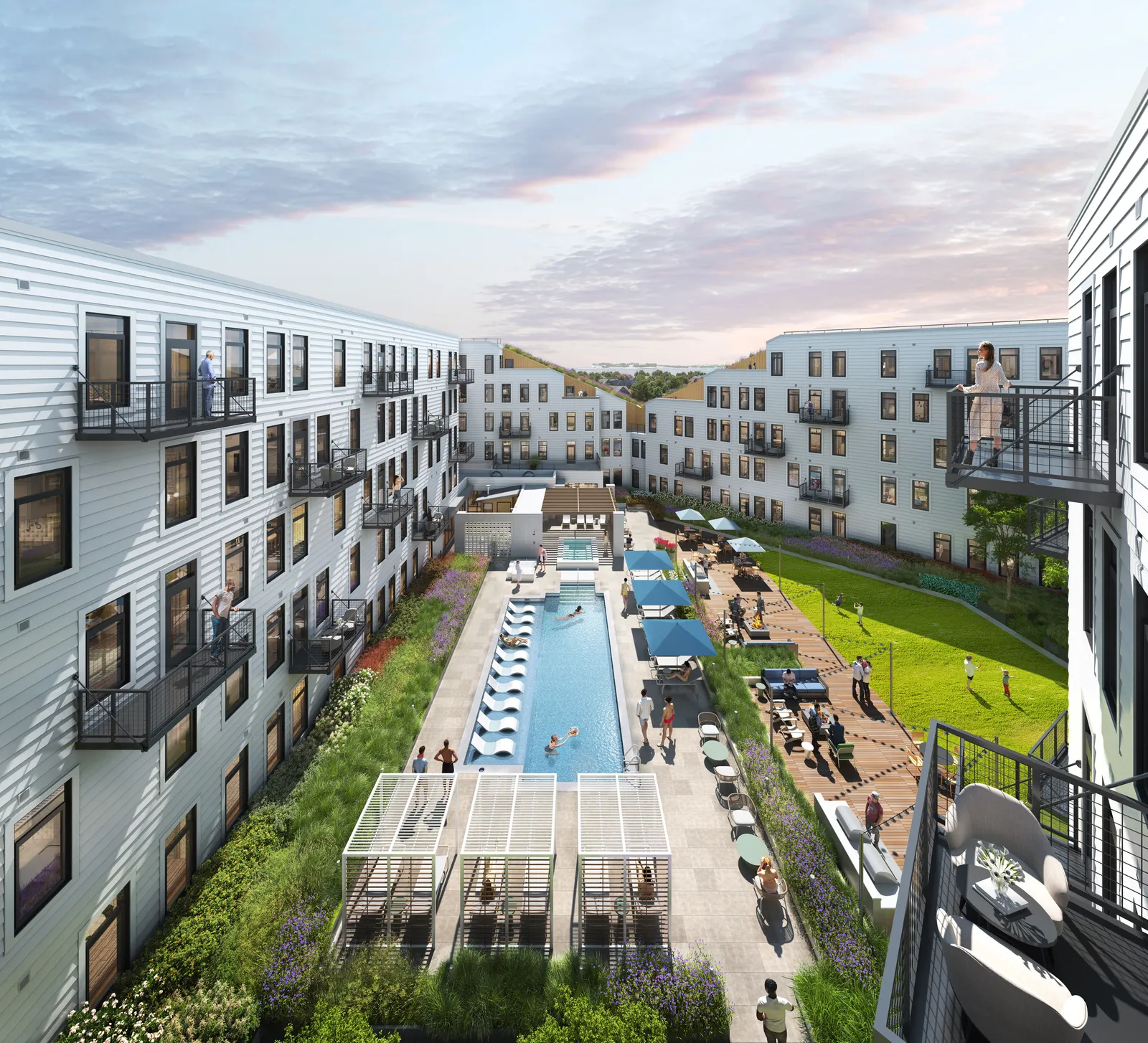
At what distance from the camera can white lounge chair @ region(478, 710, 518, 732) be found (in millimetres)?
21375

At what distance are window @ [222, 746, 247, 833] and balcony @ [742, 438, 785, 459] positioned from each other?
36106 millimetres

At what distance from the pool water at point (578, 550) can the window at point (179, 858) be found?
2695cm

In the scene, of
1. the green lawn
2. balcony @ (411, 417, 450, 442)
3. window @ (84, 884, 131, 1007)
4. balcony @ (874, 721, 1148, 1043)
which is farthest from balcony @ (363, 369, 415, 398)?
balcony @ (874, 721, 1148, 1043)

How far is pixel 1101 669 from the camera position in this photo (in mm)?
9320

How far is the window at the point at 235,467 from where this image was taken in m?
15.8

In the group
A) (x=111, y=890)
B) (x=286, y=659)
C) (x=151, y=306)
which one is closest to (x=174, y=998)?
(x=111, y=890)

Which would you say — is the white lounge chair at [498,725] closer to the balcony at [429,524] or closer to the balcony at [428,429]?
the balcony at [429,524]

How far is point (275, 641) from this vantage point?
60.0 feet

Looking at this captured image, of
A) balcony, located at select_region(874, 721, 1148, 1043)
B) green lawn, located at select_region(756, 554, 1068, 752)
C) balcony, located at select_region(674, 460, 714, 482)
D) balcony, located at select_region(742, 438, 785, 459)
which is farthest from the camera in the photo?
balcony, located at select_region(674, 460, 714, 482)

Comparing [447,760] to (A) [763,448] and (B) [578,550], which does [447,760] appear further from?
(A) [763,448]

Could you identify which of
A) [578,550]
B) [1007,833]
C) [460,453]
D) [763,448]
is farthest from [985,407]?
[460,453]

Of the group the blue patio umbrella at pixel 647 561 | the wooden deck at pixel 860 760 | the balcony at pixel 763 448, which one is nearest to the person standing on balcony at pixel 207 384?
the wooden deck at pixel 860 760

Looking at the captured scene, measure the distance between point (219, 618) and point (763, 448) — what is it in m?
37.0

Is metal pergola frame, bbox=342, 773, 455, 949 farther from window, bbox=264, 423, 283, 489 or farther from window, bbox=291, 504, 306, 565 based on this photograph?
window, bbox=264, 423, 283, 489
